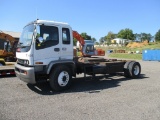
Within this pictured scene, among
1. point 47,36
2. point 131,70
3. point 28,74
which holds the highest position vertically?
point 47,36

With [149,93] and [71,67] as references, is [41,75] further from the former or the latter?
[149,93]

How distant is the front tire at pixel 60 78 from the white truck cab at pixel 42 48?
0.24 metres

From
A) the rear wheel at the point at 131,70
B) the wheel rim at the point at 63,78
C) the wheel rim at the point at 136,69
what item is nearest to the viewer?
the wheel rim at the point at 63,78

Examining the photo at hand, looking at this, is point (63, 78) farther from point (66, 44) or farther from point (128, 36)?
point (128, 36)

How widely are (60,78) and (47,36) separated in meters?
1.78

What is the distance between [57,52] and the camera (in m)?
8.99

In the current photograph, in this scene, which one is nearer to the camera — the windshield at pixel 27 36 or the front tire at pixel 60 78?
the windshield at pixel 27 36

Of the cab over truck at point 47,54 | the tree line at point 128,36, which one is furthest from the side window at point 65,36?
the tree line at point 128,36

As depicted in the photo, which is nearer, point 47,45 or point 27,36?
point 47,45

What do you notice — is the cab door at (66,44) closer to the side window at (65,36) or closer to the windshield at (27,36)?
the side window at (65,36)

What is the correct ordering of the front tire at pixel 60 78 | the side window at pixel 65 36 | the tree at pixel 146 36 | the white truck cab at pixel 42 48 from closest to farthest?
the white truck cab at pixel 42 48
the front tire at pixel 60 78
the side window at pixel 65 36
the tree at pixel 146 36

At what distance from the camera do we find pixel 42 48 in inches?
337

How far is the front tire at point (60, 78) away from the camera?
8797mm

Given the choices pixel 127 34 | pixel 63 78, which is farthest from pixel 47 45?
pixel 127 34
